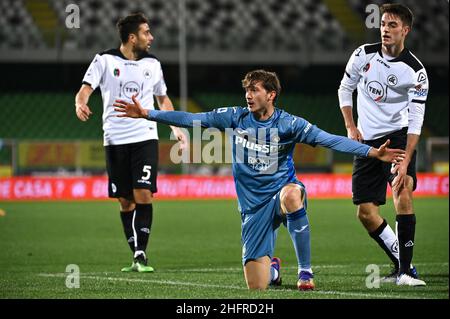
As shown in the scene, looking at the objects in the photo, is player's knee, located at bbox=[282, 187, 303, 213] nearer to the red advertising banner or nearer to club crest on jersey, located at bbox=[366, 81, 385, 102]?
club crest on jersey, located at bbox=[366, 81, 385, 102]

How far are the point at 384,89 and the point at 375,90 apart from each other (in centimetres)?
9

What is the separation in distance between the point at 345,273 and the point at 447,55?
26795 mm

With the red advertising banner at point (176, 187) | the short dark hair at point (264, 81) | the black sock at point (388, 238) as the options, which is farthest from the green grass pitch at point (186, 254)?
the red advertising banner at point (176, 187)

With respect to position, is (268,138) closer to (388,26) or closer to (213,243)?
(388,26)

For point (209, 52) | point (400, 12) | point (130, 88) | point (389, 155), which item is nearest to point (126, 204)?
point (130, 88)

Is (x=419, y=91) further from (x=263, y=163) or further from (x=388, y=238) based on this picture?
(x=263, y=163)

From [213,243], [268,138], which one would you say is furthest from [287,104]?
[268,138]

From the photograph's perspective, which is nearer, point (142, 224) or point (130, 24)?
point (130, 24)

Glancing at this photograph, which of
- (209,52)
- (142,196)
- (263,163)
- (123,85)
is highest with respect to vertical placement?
(209,52)

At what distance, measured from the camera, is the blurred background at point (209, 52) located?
33.1 meters

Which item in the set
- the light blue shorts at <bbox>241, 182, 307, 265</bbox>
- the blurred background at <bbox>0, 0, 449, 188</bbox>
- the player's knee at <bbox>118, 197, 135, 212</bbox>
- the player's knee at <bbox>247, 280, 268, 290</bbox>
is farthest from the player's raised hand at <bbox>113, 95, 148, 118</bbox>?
the blurred background at <bbox>0, 0, 449, 188</bbox>

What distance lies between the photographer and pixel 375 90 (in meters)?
8.51

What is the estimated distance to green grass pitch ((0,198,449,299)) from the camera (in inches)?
295

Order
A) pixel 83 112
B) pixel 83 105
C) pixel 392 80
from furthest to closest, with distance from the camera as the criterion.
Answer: pixel 83 105
pixel 83 112
pixel 392 80
